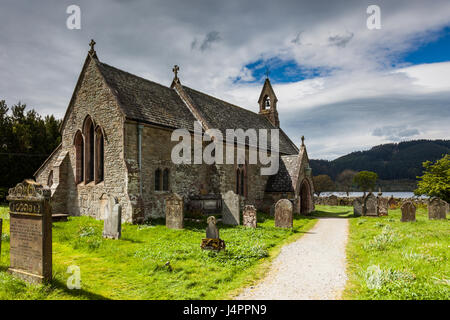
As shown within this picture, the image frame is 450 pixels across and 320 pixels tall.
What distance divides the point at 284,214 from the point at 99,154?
36.4 ft

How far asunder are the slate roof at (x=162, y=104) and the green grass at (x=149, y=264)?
676cm

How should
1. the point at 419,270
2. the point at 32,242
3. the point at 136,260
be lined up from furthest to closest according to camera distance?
1. the point at 136,260
2. the point at 419,270
3. the point at 32,242

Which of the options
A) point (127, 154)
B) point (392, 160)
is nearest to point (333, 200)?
point (127, 154)

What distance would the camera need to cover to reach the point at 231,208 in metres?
15.4

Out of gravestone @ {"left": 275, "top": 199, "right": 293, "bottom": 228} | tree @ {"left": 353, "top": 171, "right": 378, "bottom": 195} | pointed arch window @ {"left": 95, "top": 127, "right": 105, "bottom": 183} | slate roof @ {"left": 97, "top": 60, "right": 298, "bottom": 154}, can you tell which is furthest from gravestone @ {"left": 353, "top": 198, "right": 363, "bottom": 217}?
tree @ {"left": 353, "top": 171, "right": 378, "bottom": 195}

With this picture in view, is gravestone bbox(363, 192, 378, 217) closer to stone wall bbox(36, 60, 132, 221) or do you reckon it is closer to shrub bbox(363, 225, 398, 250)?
shrub bbox(363, 225, 398, 250)

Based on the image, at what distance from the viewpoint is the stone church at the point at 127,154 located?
15070mm

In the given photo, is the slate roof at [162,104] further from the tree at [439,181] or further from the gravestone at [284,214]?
the tree at [439,181]

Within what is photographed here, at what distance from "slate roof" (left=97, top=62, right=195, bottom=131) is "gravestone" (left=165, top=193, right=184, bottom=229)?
491 centimetres

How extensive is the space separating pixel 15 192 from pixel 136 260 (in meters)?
3.65

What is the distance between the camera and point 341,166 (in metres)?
147

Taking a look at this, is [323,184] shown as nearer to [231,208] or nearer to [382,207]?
[382,207]
